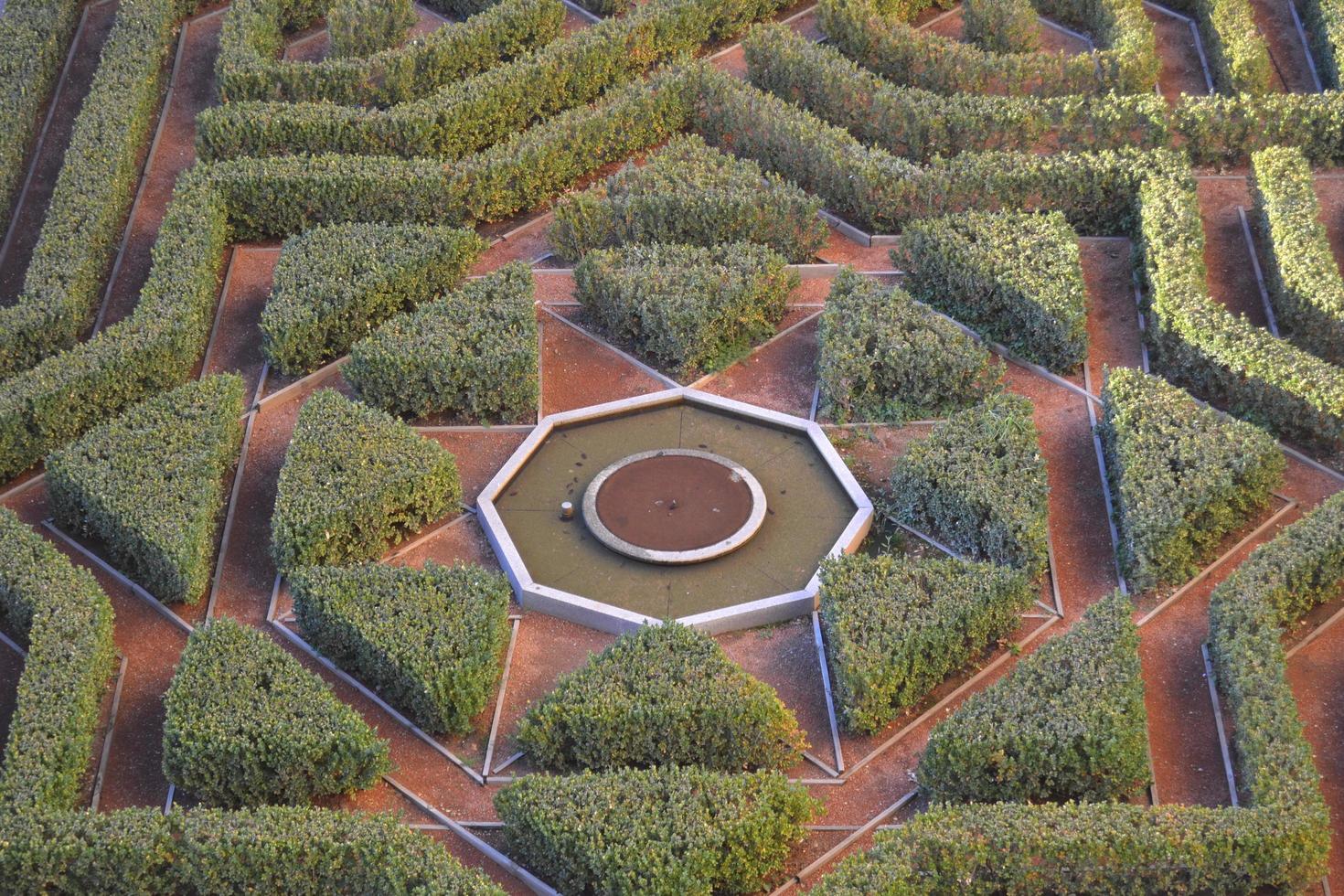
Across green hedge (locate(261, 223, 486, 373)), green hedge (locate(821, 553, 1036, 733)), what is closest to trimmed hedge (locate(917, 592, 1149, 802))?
green hedge (locate(821, 553, 1036, 733))

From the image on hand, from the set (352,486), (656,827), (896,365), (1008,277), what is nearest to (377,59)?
(352,486)

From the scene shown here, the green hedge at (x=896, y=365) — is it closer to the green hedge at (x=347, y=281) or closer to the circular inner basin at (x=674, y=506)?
the circular inner basin at (x=674, y=506)

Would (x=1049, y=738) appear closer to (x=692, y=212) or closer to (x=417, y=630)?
(x=417, y=630)

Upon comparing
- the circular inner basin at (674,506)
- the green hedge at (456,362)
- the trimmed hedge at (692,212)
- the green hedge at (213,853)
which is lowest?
the green hedge at (213,853)

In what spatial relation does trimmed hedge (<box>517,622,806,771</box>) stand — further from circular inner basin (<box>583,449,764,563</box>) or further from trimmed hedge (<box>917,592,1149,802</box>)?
circular inner basin (<box>583,449,764,563</box>)

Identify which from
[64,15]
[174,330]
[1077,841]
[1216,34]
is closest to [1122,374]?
[1077,841]

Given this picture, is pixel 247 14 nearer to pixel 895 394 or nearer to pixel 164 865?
pixel 895 394

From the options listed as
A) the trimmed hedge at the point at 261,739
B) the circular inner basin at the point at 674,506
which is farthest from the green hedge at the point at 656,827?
the circular inner basin at the point at 674,506
